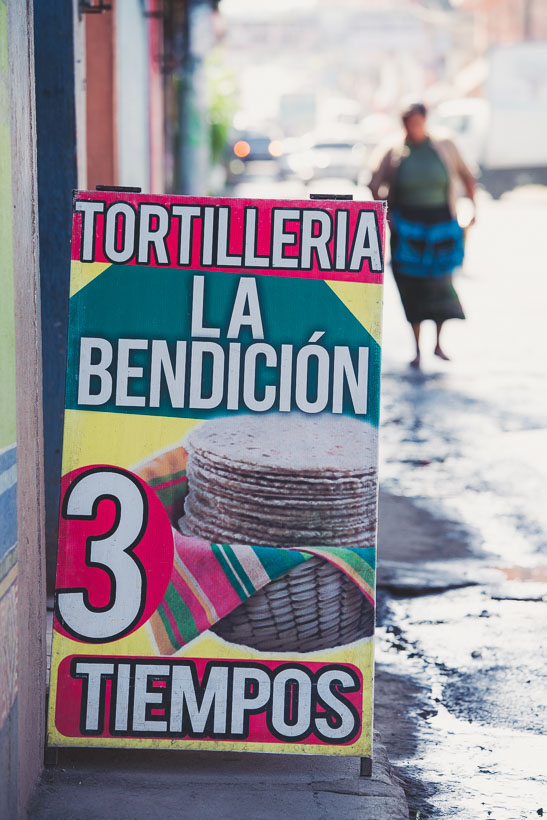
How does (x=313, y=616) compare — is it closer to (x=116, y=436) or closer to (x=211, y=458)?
(x=211, y=458)

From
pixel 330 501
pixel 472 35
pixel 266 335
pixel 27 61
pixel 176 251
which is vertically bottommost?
pixel 330 501

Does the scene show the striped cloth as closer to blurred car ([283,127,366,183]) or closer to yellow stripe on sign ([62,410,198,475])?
yellow stripe on sign ([62,410,198,475])

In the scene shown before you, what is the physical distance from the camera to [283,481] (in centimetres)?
287

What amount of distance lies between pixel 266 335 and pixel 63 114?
5.18ft

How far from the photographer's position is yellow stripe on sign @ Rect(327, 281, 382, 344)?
112 inches

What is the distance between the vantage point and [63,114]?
402cm

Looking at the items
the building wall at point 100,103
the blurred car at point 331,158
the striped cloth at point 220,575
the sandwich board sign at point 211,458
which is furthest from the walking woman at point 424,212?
the blurred car at point 331,158

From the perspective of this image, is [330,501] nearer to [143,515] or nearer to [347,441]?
[347,441]

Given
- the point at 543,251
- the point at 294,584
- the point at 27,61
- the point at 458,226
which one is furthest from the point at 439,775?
the point at 543,251

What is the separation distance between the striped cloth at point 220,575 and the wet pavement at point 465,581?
634mm

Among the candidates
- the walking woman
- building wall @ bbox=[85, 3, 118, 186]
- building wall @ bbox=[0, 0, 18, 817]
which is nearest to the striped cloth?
building wall @ bbox=[0, 0, 18, 817]

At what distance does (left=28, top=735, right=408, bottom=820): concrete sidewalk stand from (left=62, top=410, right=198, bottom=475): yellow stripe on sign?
76 centimetres

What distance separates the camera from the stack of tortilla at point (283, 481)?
2.85 meters

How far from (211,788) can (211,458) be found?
31.3 inches
